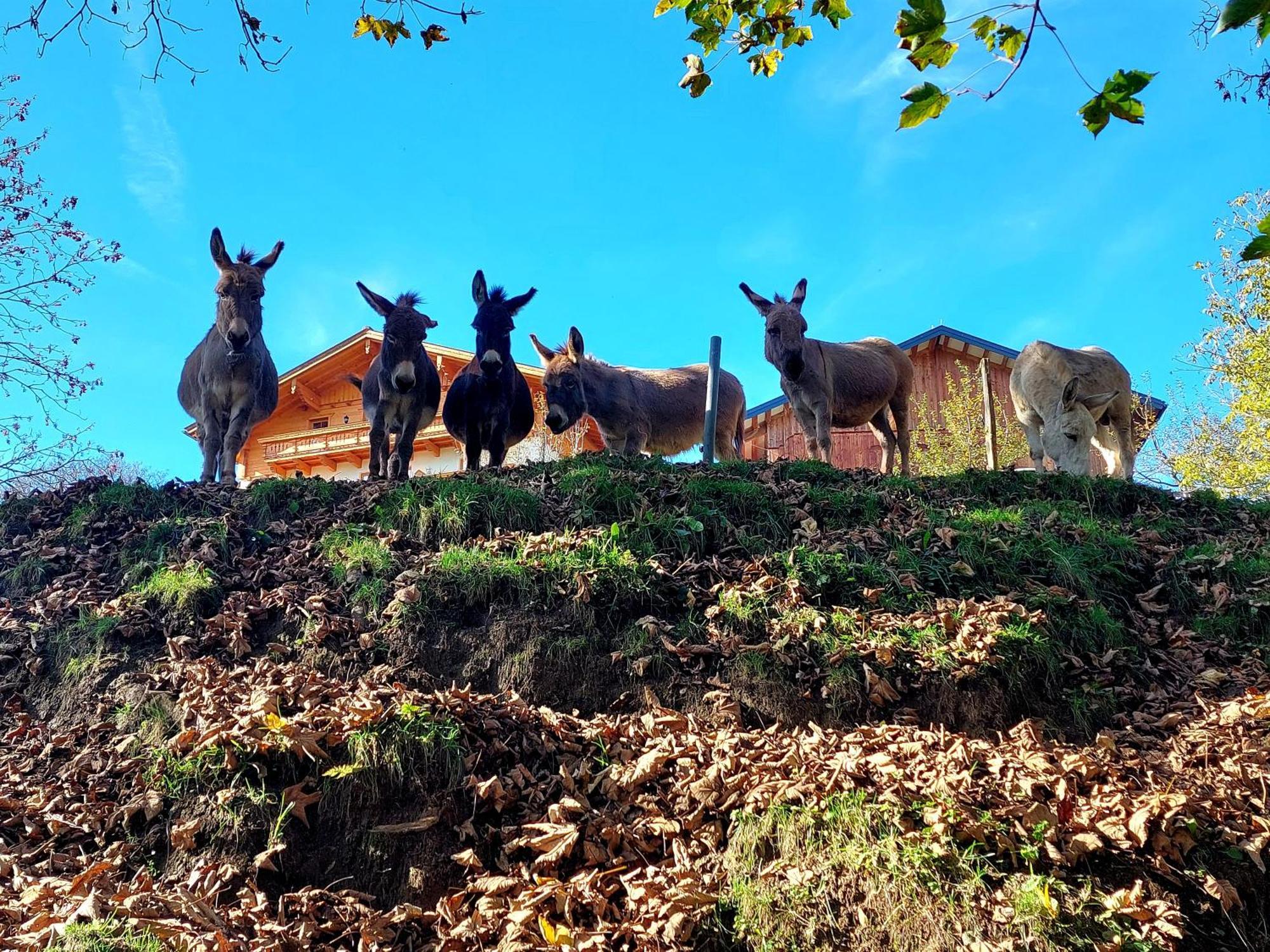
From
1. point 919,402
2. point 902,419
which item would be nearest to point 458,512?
point 902,419

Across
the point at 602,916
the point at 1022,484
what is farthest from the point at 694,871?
the point at 1022,484

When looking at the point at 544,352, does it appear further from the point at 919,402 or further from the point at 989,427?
the point at 919,402

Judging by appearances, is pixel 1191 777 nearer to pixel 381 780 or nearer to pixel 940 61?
pixel 940 61

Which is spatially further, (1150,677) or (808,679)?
(1150,677)

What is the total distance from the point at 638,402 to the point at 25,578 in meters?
8.46

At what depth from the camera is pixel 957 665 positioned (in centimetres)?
543

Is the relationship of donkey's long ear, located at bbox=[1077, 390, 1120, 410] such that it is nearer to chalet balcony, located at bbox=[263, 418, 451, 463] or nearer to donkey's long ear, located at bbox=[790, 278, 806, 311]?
donkey's long ear, located at bbox=[790, 278, 806, 311]

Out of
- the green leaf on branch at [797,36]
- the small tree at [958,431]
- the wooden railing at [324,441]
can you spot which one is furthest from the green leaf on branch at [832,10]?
the wooden railing at [324,441]

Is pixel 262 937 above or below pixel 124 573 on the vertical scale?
below

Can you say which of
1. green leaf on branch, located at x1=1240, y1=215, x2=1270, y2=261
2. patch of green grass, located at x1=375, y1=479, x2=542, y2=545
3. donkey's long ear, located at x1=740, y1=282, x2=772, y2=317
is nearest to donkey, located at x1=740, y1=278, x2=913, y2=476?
donkey's long ear, located at x1=740, y1=282, x2=772, y2=317

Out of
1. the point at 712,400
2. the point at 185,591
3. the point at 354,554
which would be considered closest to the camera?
the point at 185,591

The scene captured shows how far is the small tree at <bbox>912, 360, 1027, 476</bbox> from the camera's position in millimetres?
21047

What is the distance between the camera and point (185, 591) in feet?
21.0

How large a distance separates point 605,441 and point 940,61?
10861 millimetres
